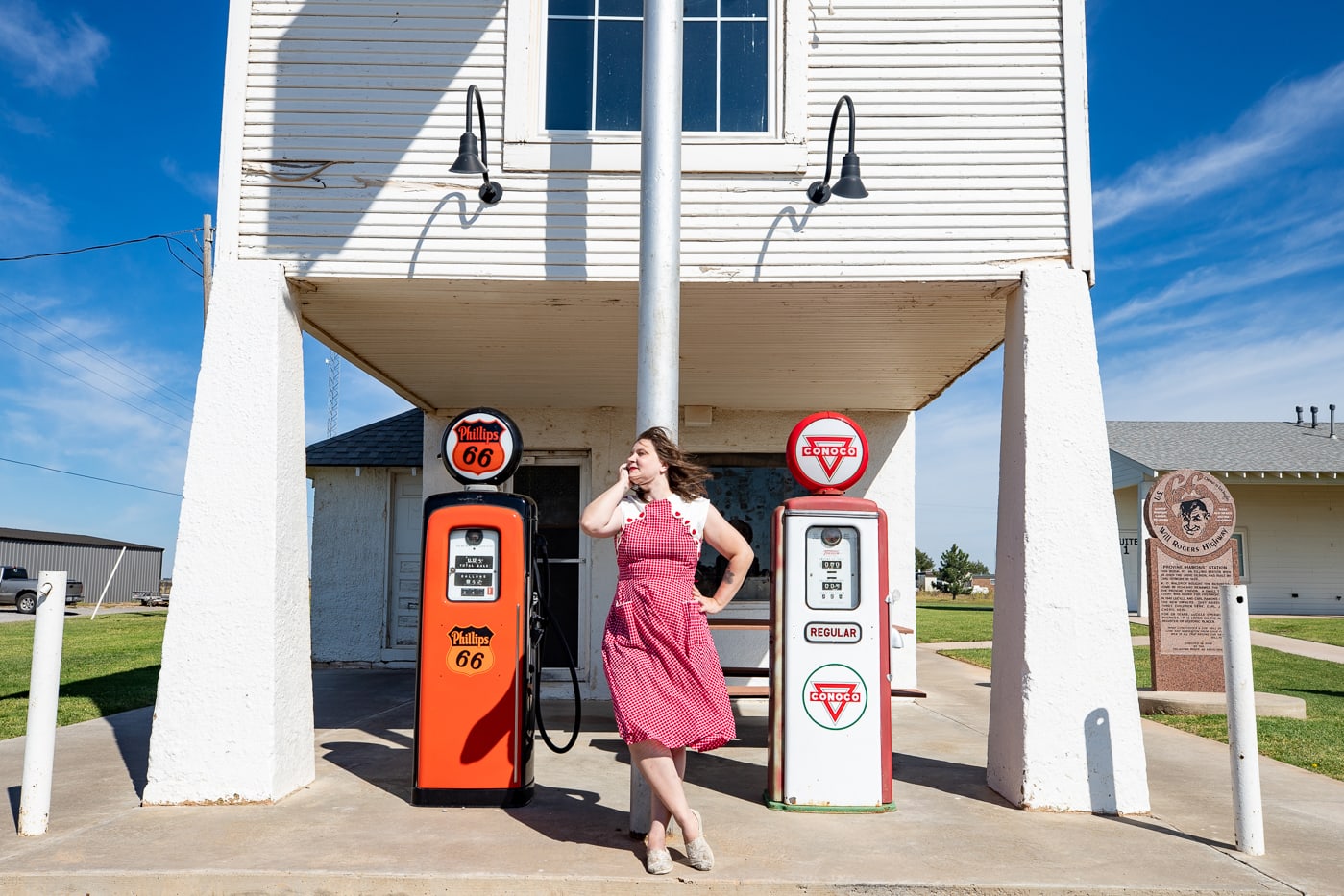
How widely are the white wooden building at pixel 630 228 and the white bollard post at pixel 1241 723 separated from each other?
0.76 m

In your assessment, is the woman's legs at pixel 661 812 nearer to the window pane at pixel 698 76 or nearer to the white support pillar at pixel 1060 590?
the white support pillar at pixel 1060 590

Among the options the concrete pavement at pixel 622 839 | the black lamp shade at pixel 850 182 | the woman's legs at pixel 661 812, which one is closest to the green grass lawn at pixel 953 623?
the concrete pavement at pixel 622 839

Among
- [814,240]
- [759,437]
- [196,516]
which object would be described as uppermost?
[814,240]

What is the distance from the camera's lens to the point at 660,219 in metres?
5.24

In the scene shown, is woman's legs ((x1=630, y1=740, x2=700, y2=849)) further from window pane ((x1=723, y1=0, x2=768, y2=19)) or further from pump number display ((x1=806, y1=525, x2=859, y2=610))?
window pane ((x1=723, y1=0, x2=768, y2=19))

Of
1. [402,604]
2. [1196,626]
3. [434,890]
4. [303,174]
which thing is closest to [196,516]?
[303,174]

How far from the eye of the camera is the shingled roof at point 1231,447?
2564cm

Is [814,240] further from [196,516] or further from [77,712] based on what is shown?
[77,712]

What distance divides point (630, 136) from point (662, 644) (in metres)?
3.43

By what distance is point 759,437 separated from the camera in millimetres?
10109

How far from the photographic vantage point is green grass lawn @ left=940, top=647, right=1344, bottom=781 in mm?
7473

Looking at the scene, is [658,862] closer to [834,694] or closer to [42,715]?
[834,694]

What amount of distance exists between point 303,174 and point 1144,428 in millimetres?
30441

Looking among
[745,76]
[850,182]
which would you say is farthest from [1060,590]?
[745,76]
